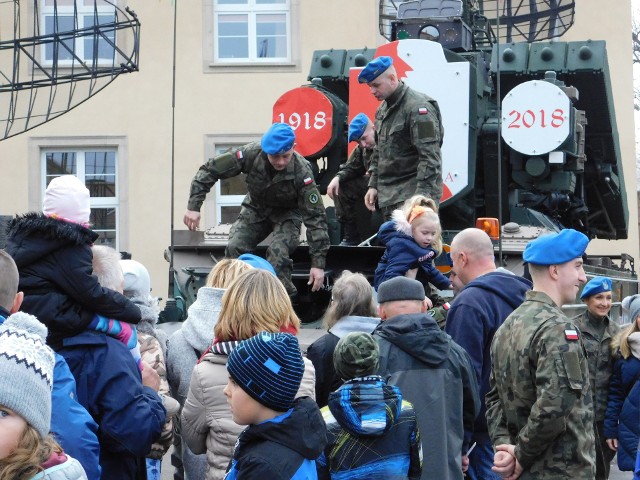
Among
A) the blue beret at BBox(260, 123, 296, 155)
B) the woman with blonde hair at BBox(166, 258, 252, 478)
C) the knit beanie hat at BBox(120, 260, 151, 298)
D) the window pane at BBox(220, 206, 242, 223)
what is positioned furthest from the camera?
the window pane at BBox(220, 206, 242, 223)

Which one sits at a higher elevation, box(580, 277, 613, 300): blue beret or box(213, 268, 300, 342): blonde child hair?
box(213, 268, 300, 342): blonde child hair

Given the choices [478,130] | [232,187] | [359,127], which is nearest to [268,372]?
[359,127]

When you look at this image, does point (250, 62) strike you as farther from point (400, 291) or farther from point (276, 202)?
point (400, 291)

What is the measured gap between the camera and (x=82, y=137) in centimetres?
2084

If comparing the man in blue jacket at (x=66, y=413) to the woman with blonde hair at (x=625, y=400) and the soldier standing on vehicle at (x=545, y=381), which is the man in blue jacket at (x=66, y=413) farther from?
the woman with blonde hair at (x=625, y=400)

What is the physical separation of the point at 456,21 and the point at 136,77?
10552 millimetres

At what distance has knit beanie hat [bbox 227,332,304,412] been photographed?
3.74 m

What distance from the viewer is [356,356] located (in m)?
4.64

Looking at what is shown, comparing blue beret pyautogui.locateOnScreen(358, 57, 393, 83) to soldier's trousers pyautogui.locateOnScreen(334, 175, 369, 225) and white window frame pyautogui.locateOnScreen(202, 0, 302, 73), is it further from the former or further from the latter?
white window frame pyautogui.locateOnScreen(202, 0, 302, 73)

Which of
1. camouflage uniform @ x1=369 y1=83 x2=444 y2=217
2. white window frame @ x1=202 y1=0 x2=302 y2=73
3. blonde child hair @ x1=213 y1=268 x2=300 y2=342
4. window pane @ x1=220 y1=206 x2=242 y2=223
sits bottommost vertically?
window pane @ x1=220 y1=206 x2=242 y2=223

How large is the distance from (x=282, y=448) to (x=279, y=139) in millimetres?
4403

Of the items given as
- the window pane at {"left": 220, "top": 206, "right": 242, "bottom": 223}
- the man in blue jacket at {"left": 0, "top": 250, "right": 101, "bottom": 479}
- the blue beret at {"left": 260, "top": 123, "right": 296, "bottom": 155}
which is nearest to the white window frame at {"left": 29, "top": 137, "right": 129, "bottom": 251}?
the window pane at {"left": 220, "top": 206, "right": 242, "bottom": 223}

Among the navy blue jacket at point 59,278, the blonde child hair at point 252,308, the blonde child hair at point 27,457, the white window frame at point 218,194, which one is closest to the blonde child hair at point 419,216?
the blonde child hair at point 252,308

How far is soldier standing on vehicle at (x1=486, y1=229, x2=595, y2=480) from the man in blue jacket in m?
1.47
